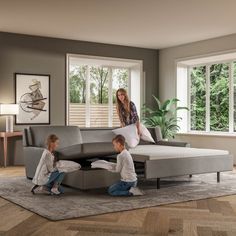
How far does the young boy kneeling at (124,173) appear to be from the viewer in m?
4.61

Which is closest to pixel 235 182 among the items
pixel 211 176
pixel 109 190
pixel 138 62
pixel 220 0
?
pixel 211 176

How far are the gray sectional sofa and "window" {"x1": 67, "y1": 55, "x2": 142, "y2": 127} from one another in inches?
108

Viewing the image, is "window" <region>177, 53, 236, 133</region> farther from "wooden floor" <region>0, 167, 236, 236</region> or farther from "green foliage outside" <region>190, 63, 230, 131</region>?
"wooden floor" <region>0, 167, 236, 236</region>

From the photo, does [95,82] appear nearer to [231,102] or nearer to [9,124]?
[9,124]

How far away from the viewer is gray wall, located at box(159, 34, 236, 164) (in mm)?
8180

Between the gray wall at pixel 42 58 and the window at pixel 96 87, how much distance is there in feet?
0.70

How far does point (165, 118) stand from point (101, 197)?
4.84 m

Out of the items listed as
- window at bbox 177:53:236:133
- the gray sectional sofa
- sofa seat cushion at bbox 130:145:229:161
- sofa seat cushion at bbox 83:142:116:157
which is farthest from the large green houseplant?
sofa seat cushion at bbox 83:142:116:157

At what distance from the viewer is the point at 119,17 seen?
6.70 meters

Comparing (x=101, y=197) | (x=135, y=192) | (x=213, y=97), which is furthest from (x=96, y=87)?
(x=101, y=197)

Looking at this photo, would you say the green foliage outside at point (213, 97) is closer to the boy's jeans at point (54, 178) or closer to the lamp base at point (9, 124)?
the lamp base at point (9, 124)

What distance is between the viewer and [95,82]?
9367 millimetres

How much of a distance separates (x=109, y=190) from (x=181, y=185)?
119 centimetres

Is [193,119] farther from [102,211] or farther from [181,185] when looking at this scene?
[102,211]
